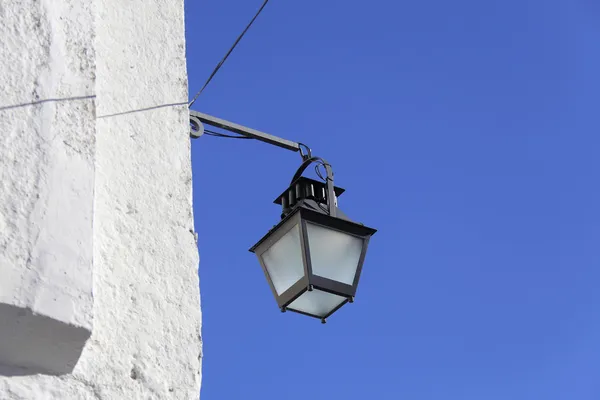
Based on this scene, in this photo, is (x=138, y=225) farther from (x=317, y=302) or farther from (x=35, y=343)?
(x=317, y=302)

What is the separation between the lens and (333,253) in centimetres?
462

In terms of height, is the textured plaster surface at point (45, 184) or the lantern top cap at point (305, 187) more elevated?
the lantern top cap at point (305, 187)

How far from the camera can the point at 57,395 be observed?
9.39ft

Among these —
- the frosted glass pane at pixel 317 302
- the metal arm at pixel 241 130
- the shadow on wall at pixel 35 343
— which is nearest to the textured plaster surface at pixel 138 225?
the shadow on wall at pixel 35 343

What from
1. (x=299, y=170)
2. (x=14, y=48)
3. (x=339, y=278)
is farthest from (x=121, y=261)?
(x=299, y=170)

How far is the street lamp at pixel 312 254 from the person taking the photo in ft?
14.9

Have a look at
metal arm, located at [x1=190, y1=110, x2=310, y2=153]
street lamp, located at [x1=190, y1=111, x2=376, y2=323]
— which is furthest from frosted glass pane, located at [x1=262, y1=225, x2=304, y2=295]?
metal arm, located at [x1=190, y1=110, x2=310, y2=153]

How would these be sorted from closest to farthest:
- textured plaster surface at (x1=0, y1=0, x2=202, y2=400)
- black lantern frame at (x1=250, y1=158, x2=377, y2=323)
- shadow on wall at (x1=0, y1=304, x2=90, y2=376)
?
shadow on wall at (x1=0, y1=304, x2=90, y2=376)
textured plaster surface at (x1=0, y1=0, x2=202, y2=400)
black lantern frame at (x1=250, y1=158, x2=377, y2=323)

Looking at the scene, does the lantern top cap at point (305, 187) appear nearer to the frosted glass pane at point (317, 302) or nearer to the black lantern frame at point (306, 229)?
the black lantern frame at point (306, 229)

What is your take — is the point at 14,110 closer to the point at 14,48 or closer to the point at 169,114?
the point at 14,48

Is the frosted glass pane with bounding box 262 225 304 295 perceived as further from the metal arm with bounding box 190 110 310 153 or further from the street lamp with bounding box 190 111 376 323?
the metal arm with bounding box 190 110 310 153

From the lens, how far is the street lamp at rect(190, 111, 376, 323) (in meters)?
4.55

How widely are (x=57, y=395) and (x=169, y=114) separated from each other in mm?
1248

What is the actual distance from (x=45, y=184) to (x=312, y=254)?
176cm
